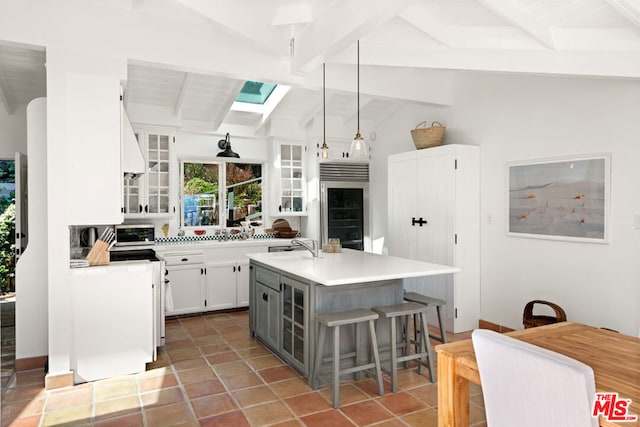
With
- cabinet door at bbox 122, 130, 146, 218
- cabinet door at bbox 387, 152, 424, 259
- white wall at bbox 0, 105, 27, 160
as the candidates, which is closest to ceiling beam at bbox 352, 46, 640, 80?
cabinet door at bbox 387, 152, 424, 259

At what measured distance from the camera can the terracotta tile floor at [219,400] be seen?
279cm

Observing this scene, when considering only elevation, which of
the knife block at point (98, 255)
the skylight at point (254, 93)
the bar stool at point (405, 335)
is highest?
the skylight at point (254, 93)

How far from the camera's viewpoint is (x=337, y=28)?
9.86ft

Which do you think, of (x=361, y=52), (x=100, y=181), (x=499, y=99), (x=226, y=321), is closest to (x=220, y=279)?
(x=226, y=321)

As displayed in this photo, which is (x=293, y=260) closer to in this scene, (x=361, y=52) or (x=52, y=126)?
(x=361, y=52)

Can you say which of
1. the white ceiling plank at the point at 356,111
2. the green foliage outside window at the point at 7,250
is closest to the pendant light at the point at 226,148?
the white ceiling plank at the point at 356,111

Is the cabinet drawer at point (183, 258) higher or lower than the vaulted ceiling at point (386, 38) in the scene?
lower

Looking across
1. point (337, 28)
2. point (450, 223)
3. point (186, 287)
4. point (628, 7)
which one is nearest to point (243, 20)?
point (337, 28)

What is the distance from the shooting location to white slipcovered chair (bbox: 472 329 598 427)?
4.32 feet

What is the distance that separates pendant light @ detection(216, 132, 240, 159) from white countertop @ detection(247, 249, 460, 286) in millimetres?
1839

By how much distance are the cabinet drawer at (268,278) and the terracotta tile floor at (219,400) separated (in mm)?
646

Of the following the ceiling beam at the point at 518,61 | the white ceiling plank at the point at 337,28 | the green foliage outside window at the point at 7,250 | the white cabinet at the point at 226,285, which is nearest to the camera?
the white ceiling plank at the point at 337,28

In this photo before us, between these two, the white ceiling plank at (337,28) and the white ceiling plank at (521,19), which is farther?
the white ceiling plank at (521,19)

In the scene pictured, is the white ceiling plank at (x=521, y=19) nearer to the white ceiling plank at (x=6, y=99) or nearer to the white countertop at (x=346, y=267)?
the white countertop at (x=346, y=267)
